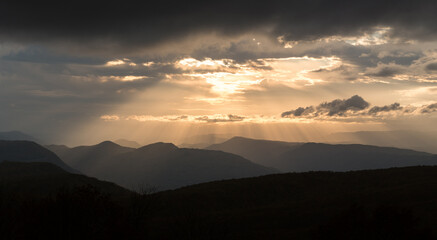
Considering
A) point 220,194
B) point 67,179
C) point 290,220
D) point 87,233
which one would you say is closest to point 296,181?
point 220,194

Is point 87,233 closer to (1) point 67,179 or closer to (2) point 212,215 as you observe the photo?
(2) point 212,215

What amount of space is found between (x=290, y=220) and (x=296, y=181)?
41.4 m

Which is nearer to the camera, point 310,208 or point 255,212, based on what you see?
point 310,208

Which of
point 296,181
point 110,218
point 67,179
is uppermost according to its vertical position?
point 110,218

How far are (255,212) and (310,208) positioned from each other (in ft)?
36.5

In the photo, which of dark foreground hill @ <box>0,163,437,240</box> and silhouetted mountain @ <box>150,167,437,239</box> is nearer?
silhouetted mountain @ <box>150,167,437,239</box>

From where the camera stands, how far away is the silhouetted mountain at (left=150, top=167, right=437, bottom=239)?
3609 cm

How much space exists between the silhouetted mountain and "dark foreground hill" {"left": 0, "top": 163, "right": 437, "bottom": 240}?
104 millimetres

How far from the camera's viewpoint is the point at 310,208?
67.3m

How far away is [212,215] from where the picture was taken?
6950 centimetres

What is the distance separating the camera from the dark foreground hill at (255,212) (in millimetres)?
36969

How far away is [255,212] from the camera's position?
225ft

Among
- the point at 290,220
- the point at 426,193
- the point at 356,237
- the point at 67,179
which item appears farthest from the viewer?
the point at 67,179

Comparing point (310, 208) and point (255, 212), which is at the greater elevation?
point (310, 208)
